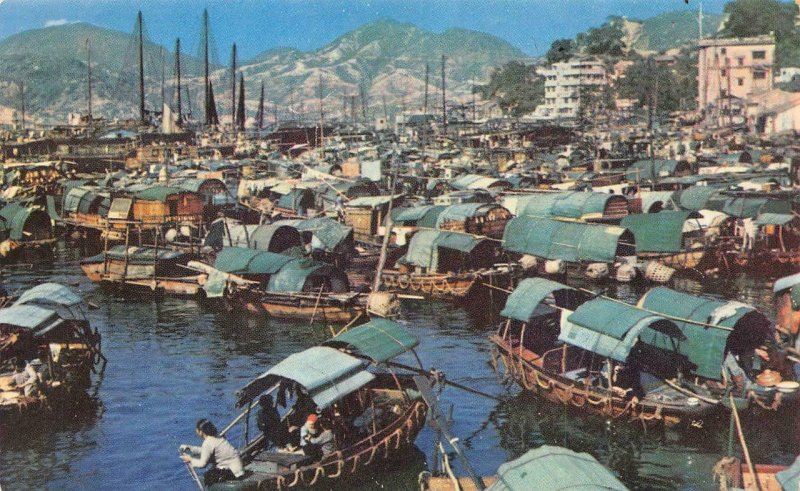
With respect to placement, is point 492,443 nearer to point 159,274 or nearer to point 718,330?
point 718,330

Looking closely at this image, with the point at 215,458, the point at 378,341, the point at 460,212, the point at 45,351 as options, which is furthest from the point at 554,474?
the point at 460,212

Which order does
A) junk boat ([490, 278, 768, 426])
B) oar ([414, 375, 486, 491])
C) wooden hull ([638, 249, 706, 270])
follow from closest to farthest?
1. oar ([414, 375, 486, 491])
2. junk boat ([490, 278, 768, 426])
3. wooden hull ([638, 249, 706, 270])

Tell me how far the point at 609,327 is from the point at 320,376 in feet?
27.2

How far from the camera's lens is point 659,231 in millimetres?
40531

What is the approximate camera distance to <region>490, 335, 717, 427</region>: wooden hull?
22109 millimetres

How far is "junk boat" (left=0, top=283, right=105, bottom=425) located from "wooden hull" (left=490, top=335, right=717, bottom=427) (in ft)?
43.6

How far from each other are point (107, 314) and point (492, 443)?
2207 cm

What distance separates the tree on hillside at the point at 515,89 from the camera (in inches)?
5305

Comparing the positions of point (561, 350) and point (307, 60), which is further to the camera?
point (307, 60)

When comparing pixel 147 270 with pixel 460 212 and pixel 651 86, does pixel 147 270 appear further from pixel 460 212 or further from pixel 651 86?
pixel 651 86

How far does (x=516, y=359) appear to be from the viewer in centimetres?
2592

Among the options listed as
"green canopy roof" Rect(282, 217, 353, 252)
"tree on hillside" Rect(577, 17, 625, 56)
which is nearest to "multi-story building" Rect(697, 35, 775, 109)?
"tree on hillside" Rect(577, 17, 625, 56)

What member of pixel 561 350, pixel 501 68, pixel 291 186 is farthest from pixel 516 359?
pixel 501 68

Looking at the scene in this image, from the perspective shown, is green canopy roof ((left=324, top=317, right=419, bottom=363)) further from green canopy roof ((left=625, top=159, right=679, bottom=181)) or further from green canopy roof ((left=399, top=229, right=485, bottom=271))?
green canopy roof ((left=625, top=159, right=679, bottom=181))
